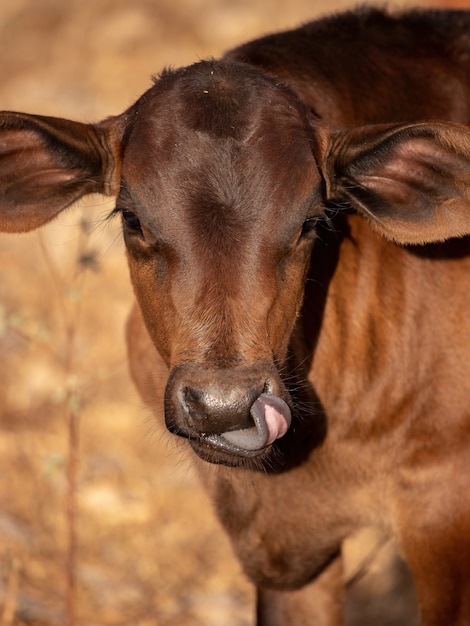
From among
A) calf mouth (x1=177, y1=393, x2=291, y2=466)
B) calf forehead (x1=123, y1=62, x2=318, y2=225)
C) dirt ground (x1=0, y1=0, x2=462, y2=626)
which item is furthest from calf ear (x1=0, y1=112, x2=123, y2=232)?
calf mouth (x1=177, y1=393, x2=291, y2=466)

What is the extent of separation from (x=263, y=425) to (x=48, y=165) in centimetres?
131

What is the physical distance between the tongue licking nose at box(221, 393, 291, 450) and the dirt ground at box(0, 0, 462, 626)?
71 cm

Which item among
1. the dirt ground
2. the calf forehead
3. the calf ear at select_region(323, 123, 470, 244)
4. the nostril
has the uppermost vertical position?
the calf forehead

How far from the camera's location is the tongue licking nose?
10.9 ft

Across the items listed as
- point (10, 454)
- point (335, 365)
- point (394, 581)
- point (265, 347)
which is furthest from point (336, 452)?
point (10, 454)

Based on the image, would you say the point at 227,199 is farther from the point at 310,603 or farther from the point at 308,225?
the point at 310,603

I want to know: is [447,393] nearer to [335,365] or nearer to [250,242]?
[335,365]

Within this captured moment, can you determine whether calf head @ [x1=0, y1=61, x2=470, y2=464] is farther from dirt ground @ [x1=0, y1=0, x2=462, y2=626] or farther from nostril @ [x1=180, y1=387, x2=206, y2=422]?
dirt ground @ [x1=0, y1=0, x2=462, y2=626]

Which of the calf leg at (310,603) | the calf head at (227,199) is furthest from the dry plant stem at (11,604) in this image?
the calf head at (227,199)

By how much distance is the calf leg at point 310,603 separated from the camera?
5.17 metres

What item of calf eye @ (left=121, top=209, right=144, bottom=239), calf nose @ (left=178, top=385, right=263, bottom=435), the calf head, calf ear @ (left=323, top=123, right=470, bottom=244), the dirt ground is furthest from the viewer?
the dirt ground

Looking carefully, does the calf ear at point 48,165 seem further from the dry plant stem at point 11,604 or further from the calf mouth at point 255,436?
the dry plant stem at point 11,604

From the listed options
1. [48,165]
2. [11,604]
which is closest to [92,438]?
[11,604]

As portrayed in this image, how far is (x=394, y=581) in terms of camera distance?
6406 millimetres
